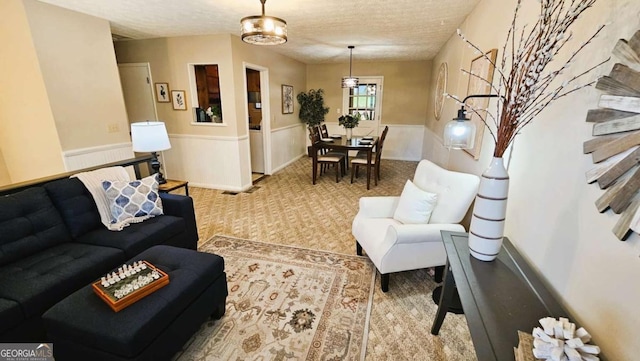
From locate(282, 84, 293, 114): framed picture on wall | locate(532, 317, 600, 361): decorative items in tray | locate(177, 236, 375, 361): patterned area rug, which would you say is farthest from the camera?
locate(282, 84, 293, 114): framed picture on wall

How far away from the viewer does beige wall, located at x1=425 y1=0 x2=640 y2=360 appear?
33.1 inches

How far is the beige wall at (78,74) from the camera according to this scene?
2.83 metres

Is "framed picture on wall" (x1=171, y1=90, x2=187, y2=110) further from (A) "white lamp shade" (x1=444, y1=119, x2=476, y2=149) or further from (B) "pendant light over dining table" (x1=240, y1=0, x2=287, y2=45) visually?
(A) "white lamp shade" (x1=444, y1=119, x2=476, y2=149)

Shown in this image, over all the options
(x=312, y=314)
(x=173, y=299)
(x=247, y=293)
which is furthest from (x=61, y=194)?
(x=312, y=314)

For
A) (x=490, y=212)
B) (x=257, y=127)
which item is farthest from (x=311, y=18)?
(x=490, y=212)

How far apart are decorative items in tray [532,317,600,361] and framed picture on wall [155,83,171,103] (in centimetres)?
513

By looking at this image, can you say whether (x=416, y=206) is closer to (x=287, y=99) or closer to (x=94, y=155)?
(x=94, y=155)

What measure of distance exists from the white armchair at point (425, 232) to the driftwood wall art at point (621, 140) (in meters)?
1.10

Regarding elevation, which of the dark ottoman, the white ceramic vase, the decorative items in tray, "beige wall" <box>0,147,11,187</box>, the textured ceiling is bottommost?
the dark ottoman

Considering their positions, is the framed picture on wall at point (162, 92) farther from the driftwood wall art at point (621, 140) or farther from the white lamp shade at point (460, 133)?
the driftwood wall art at point (621, 140)

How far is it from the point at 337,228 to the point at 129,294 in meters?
2.23

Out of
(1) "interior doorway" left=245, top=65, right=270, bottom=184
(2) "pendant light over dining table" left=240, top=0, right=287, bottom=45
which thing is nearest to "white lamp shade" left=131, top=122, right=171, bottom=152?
(2) "pendant light over dining table" left=240, top=0, right=287, bottom=45

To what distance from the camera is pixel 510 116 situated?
44.8 inches

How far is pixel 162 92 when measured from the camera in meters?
4.48
